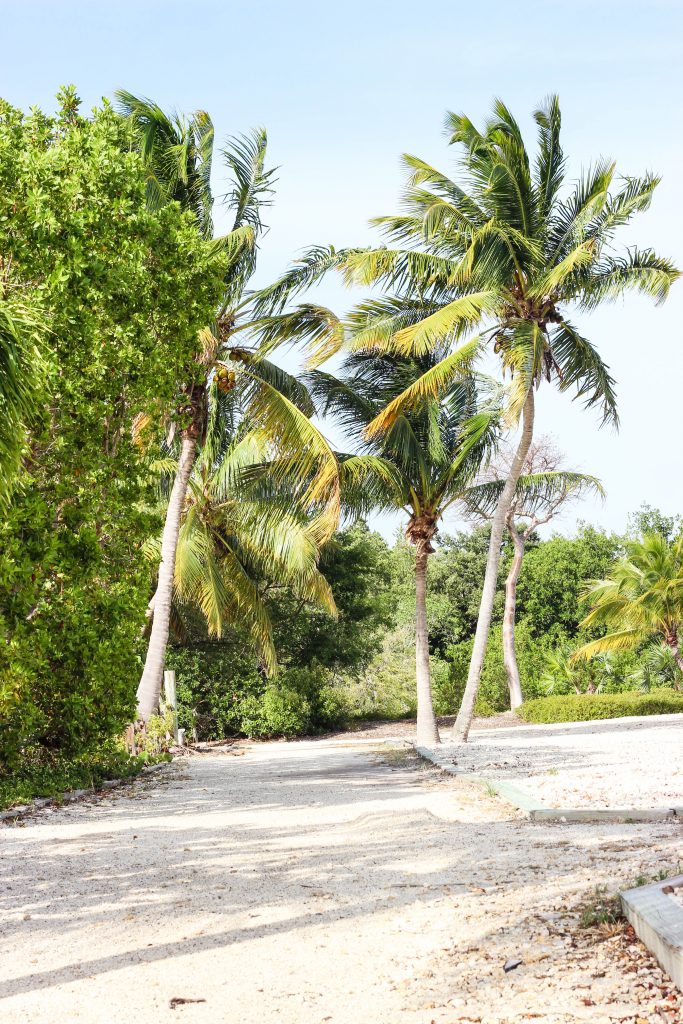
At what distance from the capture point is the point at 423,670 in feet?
57.8

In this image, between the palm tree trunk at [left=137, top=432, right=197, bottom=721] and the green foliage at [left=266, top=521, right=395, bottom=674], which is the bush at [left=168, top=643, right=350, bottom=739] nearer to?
the green foliage at [left=266, top=521, right=395, bottom=674]

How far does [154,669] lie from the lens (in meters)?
15.2

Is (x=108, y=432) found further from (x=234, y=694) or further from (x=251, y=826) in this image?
(x=234, y=694)

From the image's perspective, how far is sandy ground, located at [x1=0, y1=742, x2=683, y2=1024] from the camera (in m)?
3.48

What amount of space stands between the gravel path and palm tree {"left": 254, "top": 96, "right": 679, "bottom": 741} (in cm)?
209

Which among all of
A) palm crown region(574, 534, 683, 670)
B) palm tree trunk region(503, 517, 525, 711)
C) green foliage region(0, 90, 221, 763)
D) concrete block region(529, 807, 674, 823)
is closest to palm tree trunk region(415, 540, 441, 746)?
green foliage region(0, 90, 221, 763)

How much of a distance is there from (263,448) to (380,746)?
21.6ft

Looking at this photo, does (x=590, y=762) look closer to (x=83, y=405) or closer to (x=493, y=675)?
(x=83, y=405)

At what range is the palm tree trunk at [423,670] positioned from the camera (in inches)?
667

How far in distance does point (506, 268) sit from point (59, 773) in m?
10.6

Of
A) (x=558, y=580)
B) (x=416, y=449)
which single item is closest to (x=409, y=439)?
(x=416, y=449)

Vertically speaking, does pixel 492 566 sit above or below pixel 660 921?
above

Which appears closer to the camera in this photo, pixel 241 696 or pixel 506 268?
pixel 506 268

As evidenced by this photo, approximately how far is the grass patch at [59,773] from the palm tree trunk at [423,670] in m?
5.68
